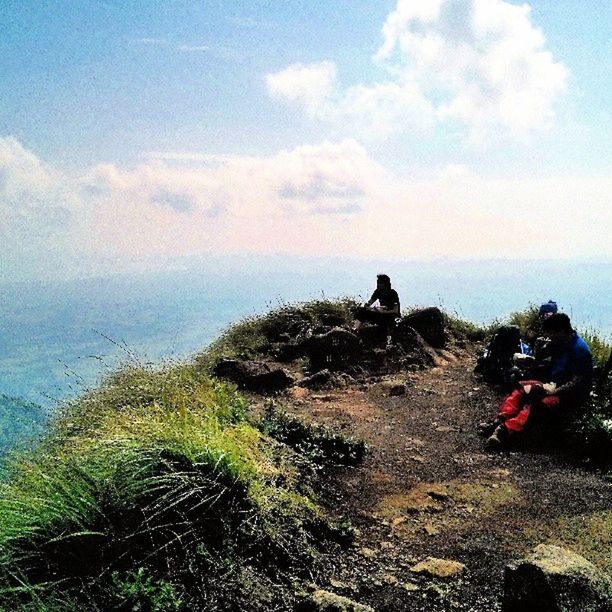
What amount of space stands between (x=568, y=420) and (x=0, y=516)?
6.92m

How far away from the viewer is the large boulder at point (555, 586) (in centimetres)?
397

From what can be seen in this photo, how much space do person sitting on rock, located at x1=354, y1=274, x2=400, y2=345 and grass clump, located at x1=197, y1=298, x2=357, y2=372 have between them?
1202 mm

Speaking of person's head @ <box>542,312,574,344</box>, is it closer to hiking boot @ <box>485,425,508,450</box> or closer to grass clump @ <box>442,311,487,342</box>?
hiking boot @ <box>485,425,508,450</box>

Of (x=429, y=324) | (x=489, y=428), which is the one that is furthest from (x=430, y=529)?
(x=429, y=324)

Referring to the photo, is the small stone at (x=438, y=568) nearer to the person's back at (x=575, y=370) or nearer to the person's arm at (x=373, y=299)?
the person's back at (x=575, y=370)

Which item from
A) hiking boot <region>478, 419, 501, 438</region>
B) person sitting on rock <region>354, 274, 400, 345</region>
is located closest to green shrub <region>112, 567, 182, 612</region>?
hiking boot <region>478, 419, 501, 438</region>

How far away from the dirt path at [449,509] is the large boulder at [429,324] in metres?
5.03

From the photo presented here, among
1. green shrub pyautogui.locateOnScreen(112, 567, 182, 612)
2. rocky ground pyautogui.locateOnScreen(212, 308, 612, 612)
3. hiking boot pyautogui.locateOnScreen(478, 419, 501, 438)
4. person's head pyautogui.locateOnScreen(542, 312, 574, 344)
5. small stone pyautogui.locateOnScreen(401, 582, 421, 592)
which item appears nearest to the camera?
green shrub pyautogui.locateOnScreen(112, 567, 182, 612)

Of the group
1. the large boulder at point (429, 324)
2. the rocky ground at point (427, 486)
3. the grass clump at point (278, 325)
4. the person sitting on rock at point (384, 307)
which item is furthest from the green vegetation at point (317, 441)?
the large boulder at point (429, 324)

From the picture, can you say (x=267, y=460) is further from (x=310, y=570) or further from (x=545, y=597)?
(x=545, y=597)

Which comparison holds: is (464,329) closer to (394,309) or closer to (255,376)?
(394,309)

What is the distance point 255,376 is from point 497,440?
16.4 feet

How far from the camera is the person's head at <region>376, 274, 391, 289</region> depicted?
46.2 ft

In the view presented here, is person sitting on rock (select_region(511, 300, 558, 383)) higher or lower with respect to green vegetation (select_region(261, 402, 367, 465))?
higher
